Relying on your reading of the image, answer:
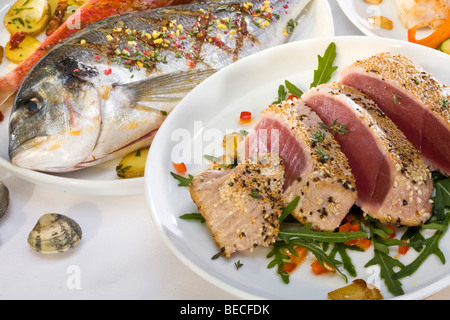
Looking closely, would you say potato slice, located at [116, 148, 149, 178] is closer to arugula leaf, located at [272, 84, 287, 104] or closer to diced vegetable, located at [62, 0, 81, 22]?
arugula leaf, located at [272, 84, 287, 104]

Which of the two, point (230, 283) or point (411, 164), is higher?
point (411, 164)

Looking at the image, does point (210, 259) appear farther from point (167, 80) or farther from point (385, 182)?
point (167, 80)

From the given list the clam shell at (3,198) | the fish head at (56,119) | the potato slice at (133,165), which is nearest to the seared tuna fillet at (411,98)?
the potato slice at (133,165)

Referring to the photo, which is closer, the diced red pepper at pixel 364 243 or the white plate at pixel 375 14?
the diced red pepper at pixel 364 243

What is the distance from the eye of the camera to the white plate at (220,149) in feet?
6.93

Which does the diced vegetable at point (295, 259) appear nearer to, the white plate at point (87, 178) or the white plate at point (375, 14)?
the white plate at point (87, 178)

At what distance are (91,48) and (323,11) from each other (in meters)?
1.64

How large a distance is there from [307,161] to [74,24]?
1.99 m

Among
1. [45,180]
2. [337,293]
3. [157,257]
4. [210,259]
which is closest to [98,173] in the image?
[45,180]

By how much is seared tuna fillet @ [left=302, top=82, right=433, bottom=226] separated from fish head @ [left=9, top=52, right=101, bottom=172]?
129 cm

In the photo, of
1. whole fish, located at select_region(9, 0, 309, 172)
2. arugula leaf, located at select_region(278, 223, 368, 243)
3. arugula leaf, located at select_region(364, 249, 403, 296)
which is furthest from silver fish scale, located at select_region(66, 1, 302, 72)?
arugula leaf, located at select_region(364, 249, 403, 296)

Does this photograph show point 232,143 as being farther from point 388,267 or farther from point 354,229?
point 388,267

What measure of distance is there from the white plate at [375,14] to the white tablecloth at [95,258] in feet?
6.30

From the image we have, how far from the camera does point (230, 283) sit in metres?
2.09
